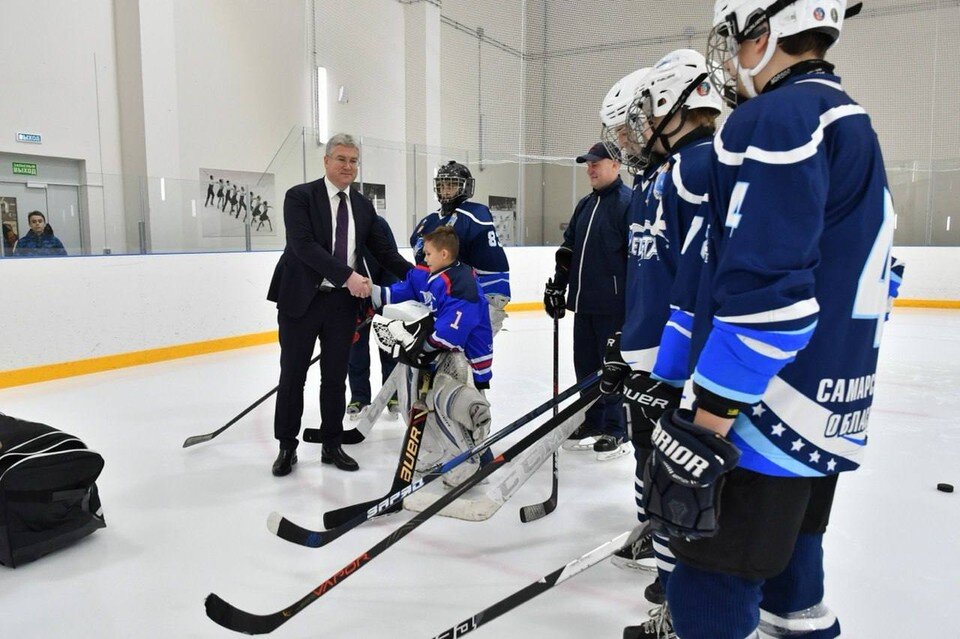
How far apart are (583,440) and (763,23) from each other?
89.2 inches

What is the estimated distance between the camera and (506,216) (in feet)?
29.2

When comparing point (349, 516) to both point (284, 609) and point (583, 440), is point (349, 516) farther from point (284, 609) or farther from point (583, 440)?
point (583, 440)

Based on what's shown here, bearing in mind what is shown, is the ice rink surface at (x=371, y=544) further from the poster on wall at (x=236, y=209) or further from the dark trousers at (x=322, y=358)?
the poster on wall at (x=236, y=209)

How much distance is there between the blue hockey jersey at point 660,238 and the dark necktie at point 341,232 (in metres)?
1.41

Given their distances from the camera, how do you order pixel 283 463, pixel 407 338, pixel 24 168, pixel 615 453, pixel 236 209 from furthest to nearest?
1. pixel 236 209
2. pixel 24 168
3. pixel 615 453
4. pixel 283 463
5. pixel 407 338

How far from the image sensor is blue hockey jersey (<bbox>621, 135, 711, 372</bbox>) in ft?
3.77

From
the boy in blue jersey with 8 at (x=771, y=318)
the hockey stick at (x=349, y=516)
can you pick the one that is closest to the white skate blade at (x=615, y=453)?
the hockey stick at (x=349, y=516)

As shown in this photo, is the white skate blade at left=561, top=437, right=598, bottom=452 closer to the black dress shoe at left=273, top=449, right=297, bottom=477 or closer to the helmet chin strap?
the black dress shoe at left=273, top=449, right=297, bottom=477

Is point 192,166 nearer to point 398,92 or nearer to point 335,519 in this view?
point 398,92

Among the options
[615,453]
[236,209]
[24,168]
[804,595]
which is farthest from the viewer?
[236,209]

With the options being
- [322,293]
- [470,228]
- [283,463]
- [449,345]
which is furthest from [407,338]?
[470,228]

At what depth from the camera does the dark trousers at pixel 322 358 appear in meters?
2.60

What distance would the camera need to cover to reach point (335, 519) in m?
2.02

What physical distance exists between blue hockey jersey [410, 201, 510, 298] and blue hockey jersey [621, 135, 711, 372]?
5.07 feet
